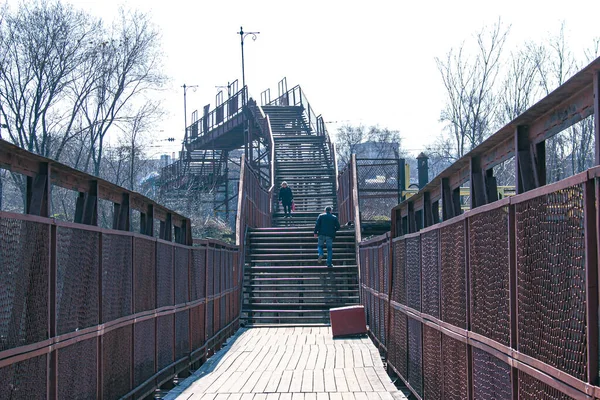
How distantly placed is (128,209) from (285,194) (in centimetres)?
2008

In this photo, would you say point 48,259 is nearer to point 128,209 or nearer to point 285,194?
point 128,209

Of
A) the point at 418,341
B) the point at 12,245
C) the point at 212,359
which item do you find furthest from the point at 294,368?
the point at 12,245

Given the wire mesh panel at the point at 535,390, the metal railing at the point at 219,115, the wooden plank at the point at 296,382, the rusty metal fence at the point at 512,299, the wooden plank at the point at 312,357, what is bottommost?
the wooden plank at the point at 296,382

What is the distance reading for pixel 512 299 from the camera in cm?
471

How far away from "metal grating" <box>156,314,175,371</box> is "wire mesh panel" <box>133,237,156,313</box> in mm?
514

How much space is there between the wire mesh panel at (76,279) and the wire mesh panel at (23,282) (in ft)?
1.23

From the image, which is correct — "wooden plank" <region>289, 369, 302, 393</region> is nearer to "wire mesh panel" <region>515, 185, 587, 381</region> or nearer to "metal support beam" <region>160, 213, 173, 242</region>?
"metal support beam" <region>160, 213, 173, 242</region>

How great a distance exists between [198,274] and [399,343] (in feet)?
11.5

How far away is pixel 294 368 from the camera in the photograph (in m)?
12.4

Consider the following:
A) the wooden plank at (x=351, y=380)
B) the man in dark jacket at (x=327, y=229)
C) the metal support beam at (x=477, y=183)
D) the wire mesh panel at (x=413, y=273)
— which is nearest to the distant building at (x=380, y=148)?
the man in dark jacket at (x=327, y=229)

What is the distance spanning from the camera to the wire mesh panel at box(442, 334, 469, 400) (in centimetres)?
624

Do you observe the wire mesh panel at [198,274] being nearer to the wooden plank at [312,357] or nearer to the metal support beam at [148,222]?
the wooden plank at [312,357]

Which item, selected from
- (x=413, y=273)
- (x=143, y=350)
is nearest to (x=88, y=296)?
(x=143, y=350)

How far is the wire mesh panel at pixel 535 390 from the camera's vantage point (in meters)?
3.83
